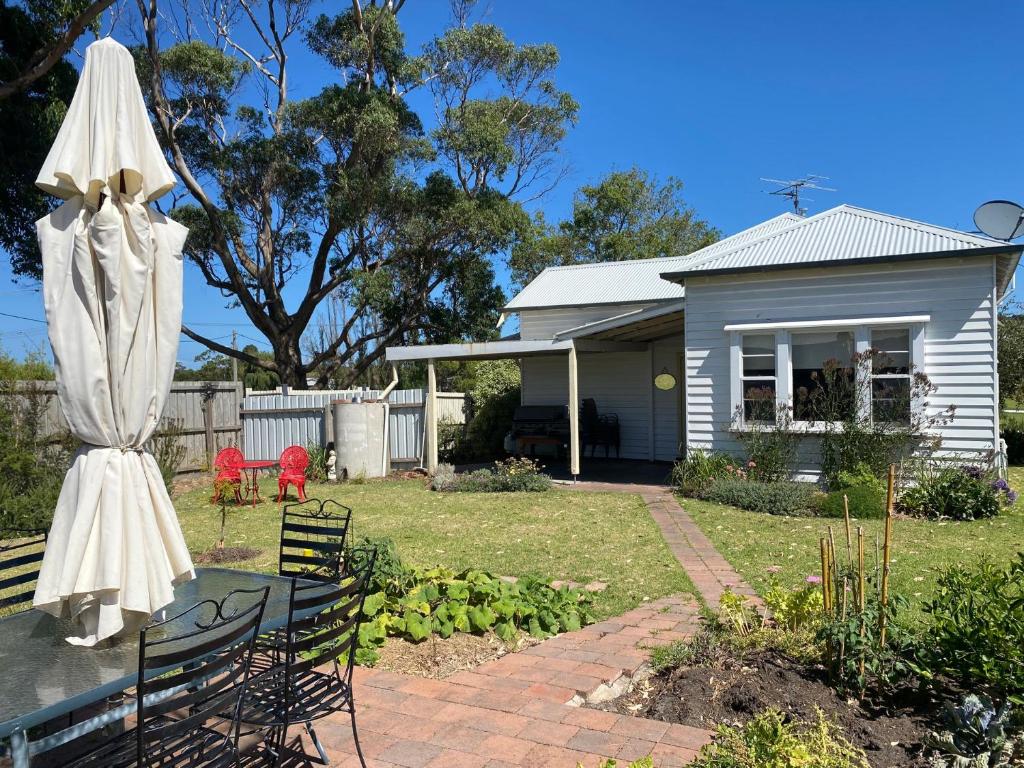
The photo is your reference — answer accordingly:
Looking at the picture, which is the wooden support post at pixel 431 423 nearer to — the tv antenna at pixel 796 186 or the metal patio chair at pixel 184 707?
the metal patio chair at pixel 184 707

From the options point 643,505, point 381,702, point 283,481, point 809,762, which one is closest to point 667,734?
point 809,762

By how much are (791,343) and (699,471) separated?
2.55m

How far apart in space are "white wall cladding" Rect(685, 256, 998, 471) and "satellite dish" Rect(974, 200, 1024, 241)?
44.8 inches

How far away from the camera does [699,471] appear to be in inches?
473

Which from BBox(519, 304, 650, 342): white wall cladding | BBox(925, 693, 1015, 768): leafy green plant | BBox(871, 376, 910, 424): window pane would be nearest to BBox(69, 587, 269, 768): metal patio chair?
BBox(925, 693, 1015, 768): leafy green plant

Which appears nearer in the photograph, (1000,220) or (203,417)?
(1000,220)

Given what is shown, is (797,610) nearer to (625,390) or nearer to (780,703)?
(780,703)

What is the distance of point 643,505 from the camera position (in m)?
11.0

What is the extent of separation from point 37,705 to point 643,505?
30.4 ft

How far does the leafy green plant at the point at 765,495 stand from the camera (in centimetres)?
1036

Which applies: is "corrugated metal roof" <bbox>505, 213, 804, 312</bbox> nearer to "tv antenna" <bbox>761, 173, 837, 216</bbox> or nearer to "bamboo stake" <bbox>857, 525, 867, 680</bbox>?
"tv antenna" <bbox>761, 173, 837, 216</bbox>

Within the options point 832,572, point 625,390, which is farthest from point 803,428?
point 832,572

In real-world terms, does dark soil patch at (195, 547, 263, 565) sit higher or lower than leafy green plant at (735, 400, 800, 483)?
lower

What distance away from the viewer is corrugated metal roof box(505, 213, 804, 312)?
1714 cm
